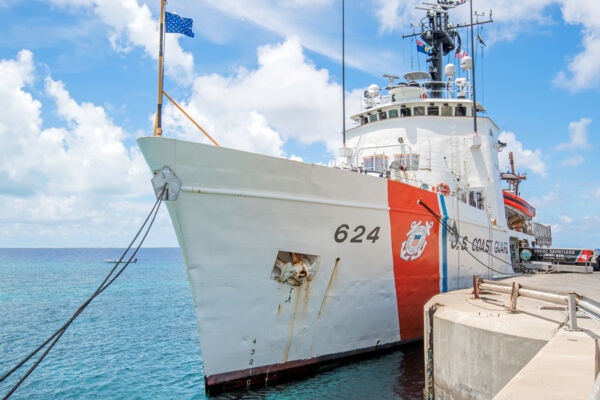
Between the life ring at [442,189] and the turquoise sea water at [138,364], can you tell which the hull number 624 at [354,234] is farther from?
the life ring at [442,189]

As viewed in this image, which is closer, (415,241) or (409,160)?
(415,241)

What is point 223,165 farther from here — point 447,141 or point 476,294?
point 447,141

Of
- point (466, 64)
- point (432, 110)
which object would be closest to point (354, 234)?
Answer: point (432, 110)

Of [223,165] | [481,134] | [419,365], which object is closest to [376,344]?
[419,365]

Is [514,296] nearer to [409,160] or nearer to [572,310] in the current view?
[572,310]

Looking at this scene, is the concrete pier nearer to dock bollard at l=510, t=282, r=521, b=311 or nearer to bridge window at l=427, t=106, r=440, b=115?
dock bollard at l=510, t=282, r=521, b=311

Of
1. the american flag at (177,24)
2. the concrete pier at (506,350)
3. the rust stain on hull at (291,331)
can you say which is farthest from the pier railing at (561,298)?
the american flag at (177,24)

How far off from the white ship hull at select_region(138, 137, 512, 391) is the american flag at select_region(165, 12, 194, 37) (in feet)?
5.79

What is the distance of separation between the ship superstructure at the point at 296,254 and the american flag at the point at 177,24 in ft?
5.75

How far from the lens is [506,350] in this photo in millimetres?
4828

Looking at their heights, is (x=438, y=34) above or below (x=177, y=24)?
above

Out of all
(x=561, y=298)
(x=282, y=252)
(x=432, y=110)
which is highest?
(x=432, y=110)

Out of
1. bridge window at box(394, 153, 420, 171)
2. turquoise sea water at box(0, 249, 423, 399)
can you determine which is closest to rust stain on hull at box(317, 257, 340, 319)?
turquoise sea water at box(0, 249, 423, 399)

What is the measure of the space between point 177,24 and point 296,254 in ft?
13.1
